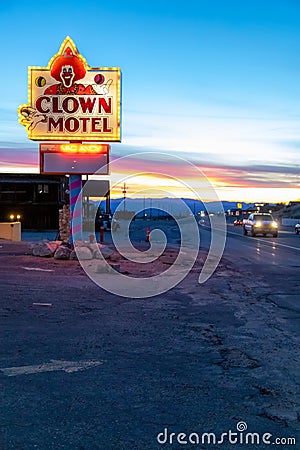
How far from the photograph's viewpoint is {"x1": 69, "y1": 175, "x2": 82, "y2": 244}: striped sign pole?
2181cm

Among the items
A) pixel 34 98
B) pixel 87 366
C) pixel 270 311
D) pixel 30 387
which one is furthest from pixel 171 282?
pixel 34 98

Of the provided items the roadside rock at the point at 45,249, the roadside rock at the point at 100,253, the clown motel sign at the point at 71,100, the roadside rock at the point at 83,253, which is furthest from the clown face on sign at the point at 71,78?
the roadside rock at the point at 83,253

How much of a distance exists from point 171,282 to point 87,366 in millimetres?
7959

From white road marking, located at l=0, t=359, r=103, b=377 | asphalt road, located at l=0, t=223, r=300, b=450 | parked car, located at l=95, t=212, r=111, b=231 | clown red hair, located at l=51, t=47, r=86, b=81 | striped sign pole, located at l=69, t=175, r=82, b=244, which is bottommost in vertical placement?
asphalt road, located at l=0, t=223, r=300, b=450

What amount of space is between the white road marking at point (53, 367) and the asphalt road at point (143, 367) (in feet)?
0.04

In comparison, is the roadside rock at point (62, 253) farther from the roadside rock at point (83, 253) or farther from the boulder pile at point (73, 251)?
the roadside rock at point (83, 253)

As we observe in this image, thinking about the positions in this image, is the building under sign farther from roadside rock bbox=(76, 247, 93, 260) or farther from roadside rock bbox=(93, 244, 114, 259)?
roadside rock bbox=(76, 247, 93, 260)

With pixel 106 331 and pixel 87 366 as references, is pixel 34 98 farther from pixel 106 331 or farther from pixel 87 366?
pixel 87 366

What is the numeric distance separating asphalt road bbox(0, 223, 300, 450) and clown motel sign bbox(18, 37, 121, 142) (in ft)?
35.4

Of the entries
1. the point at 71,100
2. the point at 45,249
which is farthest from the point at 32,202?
the point at 45,249

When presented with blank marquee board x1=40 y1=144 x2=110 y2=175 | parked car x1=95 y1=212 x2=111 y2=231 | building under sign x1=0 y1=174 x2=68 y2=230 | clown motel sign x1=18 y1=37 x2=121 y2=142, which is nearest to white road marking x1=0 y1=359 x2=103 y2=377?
blank marquee board x1=40 y1=144 x2=110 y2=175

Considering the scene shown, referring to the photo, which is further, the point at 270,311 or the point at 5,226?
the point at 5,226

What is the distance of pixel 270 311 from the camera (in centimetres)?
1015

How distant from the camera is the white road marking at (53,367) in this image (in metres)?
6.12
